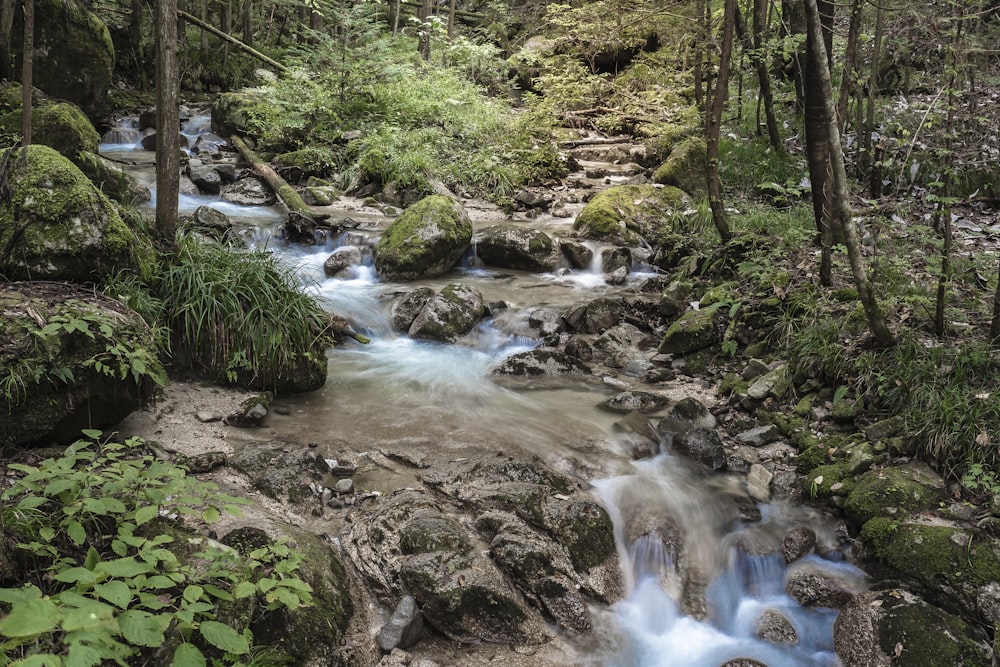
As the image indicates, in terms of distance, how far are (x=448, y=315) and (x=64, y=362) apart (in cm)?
477

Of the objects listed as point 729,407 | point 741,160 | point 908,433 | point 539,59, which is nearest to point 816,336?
point 729,407

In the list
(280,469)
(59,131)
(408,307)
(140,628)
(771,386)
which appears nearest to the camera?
(140,628)

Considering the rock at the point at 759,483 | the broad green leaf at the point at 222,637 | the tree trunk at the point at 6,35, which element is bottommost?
the rock at the point at 759,483

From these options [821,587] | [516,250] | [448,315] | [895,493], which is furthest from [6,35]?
[895,493]

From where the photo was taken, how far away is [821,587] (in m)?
4.19

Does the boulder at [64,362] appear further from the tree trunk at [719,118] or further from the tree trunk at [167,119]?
the tree trunk at [719,118]

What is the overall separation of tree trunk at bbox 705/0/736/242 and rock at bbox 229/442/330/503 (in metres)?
5.73

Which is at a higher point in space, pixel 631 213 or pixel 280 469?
pixel 631 213

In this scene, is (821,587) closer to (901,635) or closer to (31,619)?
(901,635)

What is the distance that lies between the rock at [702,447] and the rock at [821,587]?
47.5 inches

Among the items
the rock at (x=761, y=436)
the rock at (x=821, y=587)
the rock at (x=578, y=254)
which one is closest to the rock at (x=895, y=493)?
the rock at (x=821, y=587)

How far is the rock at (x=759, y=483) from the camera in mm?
5039

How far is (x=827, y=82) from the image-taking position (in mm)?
4992

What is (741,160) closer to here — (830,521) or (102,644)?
(830,521)
